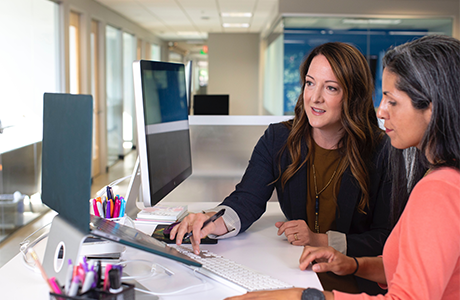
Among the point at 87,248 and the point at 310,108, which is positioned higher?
the point at 310,108

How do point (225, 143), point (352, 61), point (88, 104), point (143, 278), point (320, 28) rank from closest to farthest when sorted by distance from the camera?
1. point (88, 104)
2. point (143, 278)
3. point (352, 61)
4. point (225, 143)
5. point (320, 28)

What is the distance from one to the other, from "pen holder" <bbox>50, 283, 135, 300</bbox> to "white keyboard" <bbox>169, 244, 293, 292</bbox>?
29cm

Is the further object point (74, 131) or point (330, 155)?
point (330, 155)

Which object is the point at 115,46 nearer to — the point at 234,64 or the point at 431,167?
the point at 234,64

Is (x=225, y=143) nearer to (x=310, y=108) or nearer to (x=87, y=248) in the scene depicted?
(x=310, y=108)

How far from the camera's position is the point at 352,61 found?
5.12 feet

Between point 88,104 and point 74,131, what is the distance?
0.32 ft

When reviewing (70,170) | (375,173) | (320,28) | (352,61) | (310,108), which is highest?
(320,28)

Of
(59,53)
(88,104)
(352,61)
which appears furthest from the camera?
(59,53)

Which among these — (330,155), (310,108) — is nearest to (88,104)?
(310,108)

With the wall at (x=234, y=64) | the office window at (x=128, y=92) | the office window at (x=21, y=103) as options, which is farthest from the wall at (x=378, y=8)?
the wall at (x=234, y=64)

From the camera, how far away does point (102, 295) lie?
0.76 m

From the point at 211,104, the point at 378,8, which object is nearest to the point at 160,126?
the point at 211,104

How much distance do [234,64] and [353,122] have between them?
32.4ft
